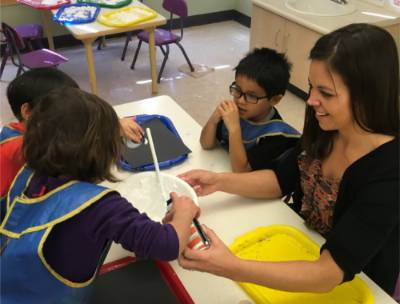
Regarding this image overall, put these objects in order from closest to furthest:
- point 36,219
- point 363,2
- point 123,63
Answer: point 36,219 → point 363,2 → point 123,63

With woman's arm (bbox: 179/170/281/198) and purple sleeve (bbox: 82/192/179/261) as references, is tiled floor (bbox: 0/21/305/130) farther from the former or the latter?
purple sleeve (bbox: 82/192/179/261)

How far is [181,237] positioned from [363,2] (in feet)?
9.74

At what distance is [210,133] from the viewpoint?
1495mm

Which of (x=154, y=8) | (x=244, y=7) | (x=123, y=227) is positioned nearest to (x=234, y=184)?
(x=123, y=227)

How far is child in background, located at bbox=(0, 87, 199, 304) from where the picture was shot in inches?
31.8

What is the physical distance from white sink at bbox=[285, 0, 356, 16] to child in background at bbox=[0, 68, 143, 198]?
2340 mm

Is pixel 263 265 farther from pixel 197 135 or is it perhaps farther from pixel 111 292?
pixel 197 135

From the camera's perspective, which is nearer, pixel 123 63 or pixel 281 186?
pixel 281 186

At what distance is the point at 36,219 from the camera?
0.82 meters

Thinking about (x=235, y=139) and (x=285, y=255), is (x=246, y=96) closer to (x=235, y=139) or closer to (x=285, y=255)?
(x=235, y=139)

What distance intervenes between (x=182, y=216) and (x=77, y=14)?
267cm

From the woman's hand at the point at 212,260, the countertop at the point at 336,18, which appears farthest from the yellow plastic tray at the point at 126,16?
the woman's hand at the point at 212,260

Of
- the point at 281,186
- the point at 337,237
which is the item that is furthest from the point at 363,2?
the point at 337,237

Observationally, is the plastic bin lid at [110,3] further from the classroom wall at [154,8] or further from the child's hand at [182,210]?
the child's hand at [182,210]
